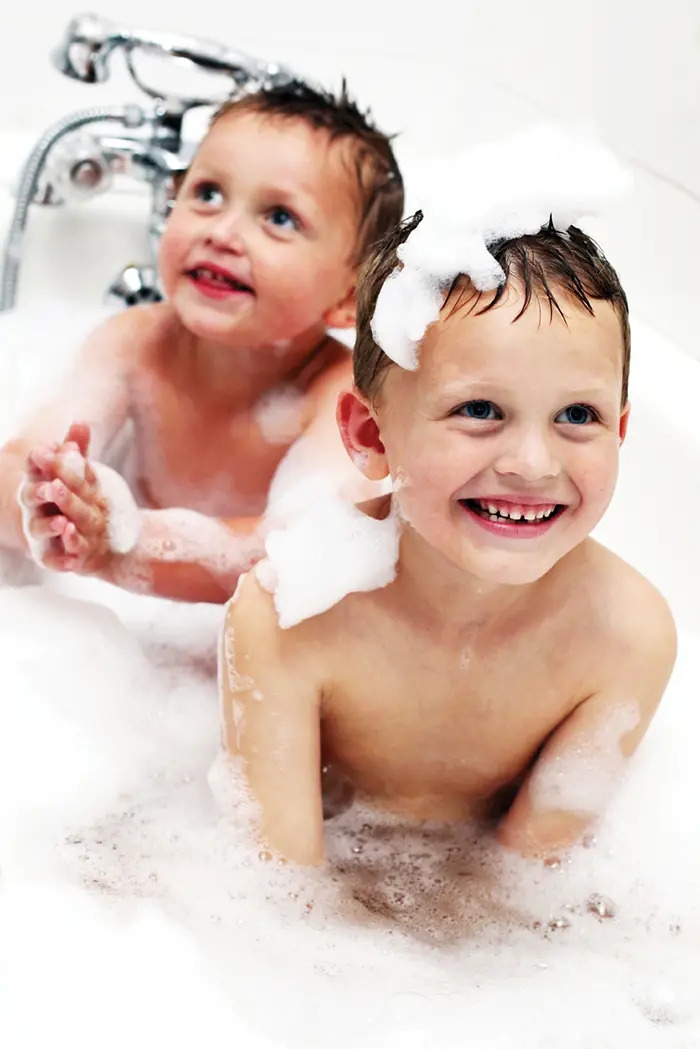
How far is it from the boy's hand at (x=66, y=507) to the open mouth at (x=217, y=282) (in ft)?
0.70

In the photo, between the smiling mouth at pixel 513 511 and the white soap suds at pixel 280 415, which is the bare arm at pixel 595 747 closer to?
the smiling mouth at pixel 513 511

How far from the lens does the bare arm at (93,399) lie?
4.29ft

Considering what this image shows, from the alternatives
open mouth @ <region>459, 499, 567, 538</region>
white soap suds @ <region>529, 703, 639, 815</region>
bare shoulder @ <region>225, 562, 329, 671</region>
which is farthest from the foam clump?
white soap suds @ <region>529, 703, 639, 815</region>

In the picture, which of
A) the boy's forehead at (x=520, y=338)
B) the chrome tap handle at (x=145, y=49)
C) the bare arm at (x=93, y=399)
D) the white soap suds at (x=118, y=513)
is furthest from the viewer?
the chrome tap handle at (x=145, y=49)

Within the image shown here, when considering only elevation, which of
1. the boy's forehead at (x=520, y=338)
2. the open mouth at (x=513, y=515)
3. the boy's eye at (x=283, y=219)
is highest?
the boy's forehead at (x=520, y=338)

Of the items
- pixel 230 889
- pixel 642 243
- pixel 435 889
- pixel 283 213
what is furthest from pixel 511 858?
pixel 642 243

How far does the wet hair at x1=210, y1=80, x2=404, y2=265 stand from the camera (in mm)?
1298

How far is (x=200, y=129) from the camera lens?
157cm

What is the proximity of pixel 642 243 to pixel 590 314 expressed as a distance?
0.73 metres

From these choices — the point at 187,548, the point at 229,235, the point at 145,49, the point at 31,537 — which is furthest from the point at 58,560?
the point at 145,49

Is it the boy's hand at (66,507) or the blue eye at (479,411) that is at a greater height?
the blue eye at (479,411)

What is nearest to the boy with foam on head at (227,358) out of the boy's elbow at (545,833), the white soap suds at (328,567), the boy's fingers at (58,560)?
the boy's fingers at (58,560)

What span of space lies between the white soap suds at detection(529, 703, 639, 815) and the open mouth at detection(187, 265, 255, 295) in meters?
0.57

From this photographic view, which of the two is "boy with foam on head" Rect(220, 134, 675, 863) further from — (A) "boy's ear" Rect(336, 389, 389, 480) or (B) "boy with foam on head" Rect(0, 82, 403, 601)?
(B) "boy with foam on head" Rect(0, 82, 403, 601)
